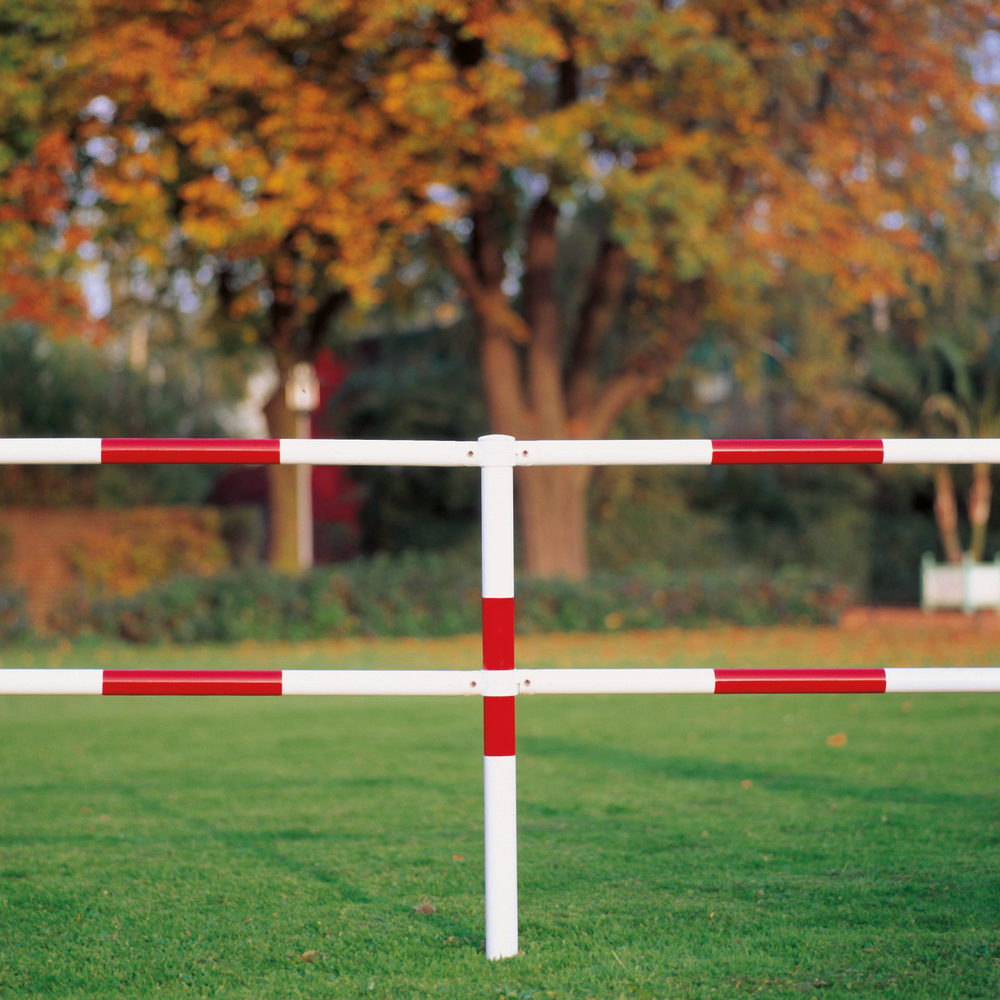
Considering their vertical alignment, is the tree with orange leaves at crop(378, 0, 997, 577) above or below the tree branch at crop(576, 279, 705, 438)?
above

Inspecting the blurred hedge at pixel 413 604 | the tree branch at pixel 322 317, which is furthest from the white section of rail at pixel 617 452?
the tree branch at pixel 322 317

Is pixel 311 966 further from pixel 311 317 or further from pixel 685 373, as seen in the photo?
pixel 685 373

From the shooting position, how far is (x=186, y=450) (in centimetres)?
280

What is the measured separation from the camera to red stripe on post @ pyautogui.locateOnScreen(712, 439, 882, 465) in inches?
111

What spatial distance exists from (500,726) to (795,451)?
958 millimetres

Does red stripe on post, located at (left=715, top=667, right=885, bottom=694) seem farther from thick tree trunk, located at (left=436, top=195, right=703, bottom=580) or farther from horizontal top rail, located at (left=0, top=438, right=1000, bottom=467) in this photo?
thick tree trunk, located at (left=436, top=195, right=703, bottom=580)

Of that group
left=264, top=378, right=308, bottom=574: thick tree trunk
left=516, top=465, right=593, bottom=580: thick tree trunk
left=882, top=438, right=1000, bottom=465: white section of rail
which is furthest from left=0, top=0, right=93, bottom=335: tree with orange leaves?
left=882, top=438, right=1000, bottom=465: white section of rail

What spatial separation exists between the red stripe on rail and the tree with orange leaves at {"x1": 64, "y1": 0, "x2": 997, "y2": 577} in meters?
10.6

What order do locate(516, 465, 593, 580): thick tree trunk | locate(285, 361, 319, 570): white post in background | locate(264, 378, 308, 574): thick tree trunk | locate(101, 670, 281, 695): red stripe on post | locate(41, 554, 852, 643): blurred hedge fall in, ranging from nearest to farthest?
locate(101, 670, 281, 695): red stripe on post < locate(41, 554, 852, 643): blurred hedge < locate(516, 465, 593, 580): thick tree trunk < locate(285, 361, 319, 570): white post in background < locate(264, 378, 308, 574): thick tree trunk

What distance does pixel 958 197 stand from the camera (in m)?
16.9

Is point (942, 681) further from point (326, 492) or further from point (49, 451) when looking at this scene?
point (326, 492)

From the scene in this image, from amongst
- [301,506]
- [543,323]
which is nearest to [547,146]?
[543,323]

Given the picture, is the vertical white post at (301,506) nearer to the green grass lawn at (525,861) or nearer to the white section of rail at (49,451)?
the green grass lawn at (525,861)

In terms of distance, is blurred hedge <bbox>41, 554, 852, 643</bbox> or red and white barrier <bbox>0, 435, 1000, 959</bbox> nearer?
red and white barrier <bbox>0, 435, 1000, 959</bbox>
